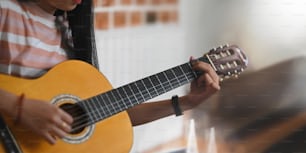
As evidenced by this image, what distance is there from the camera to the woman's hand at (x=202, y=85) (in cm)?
80

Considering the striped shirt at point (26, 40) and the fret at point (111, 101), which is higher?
the striped shirt at point (26, 40)

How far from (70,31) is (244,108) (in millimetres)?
347

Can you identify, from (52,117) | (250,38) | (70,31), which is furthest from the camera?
(250,38)

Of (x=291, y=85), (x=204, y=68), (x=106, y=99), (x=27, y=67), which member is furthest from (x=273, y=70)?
(x=27, y=67)

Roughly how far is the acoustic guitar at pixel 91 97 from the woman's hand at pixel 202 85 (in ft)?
0.03

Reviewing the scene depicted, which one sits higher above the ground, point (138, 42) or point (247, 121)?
point (138, 42)

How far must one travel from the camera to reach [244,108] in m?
0.91

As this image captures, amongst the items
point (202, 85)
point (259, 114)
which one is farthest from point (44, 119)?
point (259, 114)

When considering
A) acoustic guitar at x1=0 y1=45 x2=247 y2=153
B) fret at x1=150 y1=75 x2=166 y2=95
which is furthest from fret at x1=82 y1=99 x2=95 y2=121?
fret at x1=150 y1=75 x2=166 y2=95

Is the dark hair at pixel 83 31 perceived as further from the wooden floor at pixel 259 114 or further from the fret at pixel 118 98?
the wooden floor at pixel 259 114

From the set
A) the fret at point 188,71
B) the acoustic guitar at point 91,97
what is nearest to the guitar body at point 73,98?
the acoustic guitar at point 91,97

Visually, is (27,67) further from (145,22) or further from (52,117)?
(145,22)

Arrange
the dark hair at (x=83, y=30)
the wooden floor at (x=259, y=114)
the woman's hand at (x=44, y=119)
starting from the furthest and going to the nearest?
the wooden floor at (x=259, y=114) → the dark hair at (x=83, y=30) → the woman's hand at (x=44, y=119)

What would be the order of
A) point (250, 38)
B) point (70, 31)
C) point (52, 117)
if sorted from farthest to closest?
point (250, 38) → point (70, 31) → point (52, 117)
